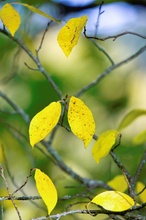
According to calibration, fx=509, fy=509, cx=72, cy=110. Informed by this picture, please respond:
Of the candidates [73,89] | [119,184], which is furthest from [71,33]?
[73,89]

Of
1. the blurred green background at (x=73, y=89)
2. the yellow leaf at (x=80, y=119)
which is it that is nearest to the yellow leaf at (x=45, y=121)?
the yellow leaf at (x=80, y=119)

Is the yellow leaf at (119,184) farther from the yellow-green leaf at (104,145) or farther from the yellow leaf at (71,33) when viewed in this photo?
the yellow leaf at (71,33)

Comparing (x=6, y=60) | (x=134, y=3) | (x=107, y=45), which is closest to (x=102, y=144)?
(x=134, y=3)

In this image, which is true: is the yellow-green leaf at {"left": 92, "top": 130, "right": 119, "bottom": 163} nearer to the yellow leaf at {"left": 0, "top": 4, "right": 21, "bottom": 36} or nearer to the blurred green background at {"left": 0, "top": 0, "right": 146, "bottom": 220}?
the yellow leaf at {"left": 0, "top": 4, "right": 21, "bottom": 36}

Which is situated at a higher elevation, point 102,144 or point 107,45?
point 102,144

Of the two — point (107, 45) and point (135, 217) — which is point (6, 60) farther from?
point (135, 217)
